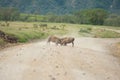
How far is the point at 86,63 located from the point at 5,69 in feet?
20.0

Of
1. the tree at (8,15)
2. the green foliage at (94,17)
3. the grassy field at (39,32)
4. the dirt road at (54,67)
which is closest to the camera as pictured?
the dirt road at (54,67)

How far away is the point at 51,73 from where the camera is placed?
1855 cm

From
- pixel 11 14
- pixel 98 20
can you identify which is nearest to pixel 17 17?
pixel 11 14

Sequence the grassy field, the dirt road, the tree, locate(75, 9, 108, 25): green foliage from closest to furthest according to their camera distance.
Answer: the dirt road < the grassy field < the tree < locate(75, 9, 108, 25): green foliage

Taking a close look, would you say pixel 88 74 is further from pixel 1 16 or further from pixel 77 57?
pixel 1 16

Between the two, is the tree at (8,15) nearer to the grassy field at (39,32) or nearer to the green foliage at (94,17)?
the green foliage at (94,17)

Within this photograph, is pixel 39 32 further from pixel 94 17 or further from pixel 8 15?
pixel 94 17

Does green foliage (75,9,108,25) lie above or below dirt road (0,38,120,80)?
below

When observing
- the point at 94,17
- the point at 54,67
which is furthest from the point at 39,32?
the point at 94,17

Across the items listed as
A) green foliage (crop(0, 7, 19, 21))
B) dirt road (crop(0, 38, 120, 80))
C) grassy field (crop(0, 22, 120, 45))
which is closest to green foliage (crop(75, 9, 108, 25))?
green foliage (crop(0, 7, 19, 21))

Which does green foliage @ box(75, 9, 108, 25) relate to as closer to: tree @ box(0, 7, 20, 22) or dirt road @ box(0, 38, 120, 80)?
tree @ box(0, 7, 20, 22)

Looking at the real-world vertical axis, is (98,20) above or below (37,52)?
below

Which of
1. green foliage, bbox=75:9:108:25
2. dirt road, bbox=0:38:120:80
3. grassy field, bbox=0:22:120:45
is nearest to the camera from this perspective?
dirt road, bbox=0:38:120:80

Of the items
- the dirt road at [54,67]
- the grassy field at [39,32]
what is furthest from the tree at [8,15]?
the dirt road at [54,67]
